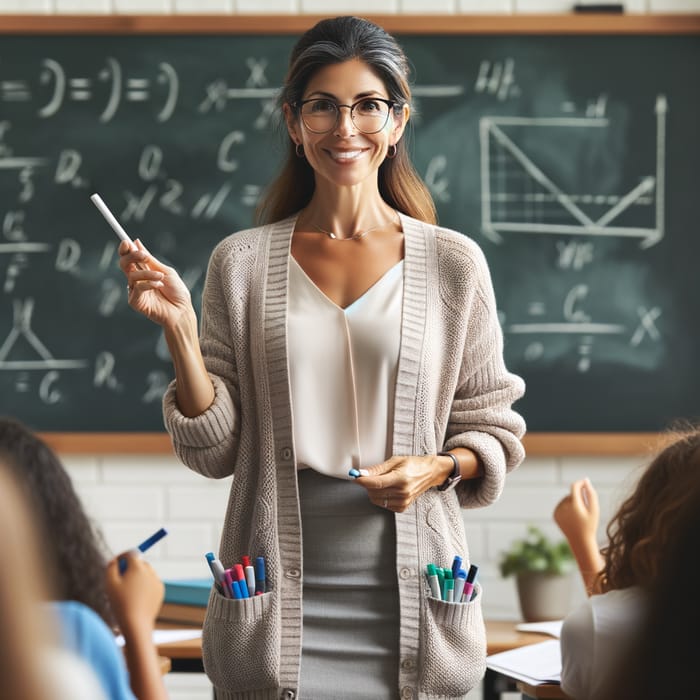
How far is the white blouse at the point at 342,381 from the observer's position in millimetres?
1669

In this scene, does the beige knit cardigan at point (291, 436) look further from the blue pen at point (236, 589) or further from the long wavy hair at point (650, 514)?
the long wavy hair at point (650, 514)

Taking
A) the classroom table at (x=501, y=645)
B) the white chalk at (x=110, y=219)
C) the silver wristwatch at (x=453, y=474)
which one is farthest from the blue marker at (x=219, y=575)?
the classroom table at (x=501, y=645)

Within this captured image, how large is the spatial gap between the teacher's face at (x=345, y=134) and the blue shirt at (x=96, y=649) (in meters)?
0.78

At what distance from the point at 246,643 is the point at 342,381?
390 millimetres

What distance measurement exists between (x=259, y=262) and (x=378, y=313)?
0.66ft

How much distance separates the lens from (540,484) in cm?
329

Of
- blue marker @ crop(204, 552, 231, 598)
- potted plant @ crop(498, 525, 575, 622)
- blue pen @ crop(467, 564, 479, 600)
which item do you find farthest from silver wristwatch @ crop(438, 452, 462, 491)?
potted plant @ crop(498, 525, 575, 622)

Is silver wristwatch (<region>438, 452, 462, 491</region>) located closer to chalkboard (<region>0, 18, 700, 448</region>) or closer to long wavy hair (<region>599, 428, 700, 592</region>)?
long wavy hair (<region>599, 428, 700, 592</region>)

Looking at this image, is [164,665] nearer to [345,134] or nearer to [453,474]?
[453,474]

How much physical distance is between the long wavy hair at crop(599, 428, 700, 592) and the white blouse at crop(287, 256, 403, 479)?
357 millimetres

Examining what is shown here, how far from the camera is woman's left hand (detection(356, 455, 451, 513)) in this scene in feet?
5.14

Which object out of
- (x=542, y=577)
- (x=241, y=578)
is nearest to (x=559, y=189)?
(x=542, y=577)

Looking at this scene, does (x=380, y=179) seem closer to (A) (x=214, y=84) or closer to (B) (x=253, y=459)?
(B) (x=253, y=459)

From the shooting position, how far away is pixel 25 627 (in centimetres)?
96
